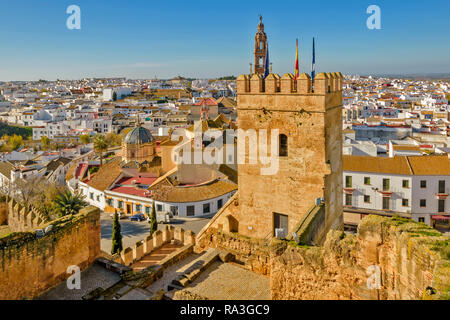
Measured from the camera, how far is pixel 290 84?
1158 cm

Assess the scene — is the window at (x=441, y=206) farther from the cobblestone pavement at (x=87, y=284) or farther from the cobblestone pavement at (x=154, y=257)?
the cobblestone pavement at (x=87, y=284)

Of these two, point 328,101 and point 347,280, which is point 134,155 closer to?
point 328,101

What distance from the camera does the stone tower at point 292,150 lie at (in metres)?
11.3

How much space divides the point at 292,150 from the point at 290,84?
2032 mm

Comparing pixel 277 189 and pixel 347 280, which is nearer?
pixel 347 280

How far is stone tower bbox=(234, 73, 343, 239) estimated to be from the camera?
37.1 feet

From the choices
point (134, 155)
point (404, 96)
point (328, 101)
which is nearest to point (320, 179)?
point (328, 101)

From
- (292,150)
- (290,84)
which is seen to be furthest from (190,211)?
(290,84)

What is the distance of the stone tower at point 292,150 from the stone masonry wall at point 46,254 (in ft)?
16.8

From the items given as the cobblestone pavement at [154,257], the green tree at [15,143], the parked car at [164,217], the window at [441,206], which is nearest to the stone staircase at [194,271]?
the cobblestone pavement at [154,257]

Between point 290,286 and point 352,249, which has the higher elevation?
point 352,249
